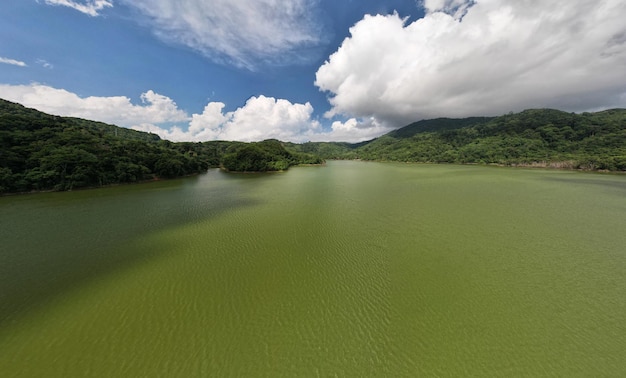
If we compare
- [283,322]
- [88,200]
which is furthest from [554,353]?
[88,200]

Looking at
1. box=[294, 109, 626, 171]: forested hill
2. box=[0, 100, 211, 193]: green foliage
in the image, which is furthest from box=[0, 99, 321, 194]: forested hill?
box=[294, 109, 626, 171]: forested hill

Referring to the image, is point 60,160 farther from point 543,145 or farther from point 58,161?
point 543,145

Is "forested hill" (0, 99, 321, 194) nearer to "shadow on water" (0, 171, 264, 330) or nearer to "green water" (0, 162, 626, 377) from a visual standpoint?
"shadow on water" (0, 171, 264, 330)

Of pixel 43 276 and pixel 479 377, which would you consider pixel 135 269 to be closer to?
pixel 43 276

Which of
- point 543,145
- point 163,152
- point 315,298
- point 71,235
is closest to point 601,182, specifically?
point 315,298

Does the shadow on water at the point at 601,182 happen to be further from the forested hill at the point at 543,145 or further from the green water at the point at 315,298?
the green water at the point at 315,298
